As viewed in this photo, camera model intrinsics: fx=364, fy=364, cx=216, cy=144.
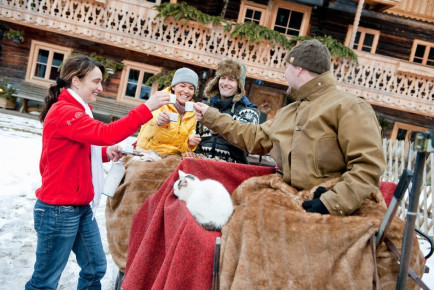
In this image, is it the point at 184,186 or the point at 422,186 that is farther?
the point at 422,186

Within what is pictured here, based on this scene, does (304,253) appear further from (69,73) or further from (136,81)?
(136,81)

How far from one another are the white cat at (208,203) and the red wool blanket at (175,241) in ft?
0.15

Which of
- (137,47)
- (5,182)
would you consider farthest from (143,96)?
(5,182)

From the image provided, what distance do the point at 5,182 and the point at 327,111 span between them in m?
5.41

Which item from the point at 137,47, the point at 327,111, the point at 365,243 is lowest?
the point at 365,243

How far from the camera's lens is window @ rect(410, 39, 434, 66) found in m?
14.7

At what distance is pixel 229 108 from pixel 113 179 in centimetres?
129

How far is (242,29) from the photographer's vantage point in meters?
11.6

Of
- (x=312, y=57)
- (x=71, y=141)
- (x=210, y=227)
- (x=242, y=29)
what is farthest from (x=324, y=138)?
(x=242, y=29)

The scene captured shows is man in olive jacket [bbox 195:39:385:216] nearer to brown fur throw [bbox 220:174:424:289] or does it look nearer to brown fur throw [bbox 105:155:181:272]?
brown fur throw [bbox 220:174:424:289]

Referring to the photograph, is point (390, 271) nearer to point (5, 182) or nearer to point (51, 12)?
point (5, 182)

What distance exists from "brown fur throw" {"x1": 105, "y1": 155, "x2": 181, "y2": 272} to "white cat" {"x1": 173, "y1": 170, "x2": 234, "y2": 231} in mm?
868

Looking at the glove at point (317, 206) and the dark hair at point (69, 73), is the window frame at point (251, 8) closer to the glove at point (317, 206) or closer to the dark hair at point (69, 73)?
the dark hair at point (69, 73)

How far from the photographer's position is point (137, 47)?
39.1ft
